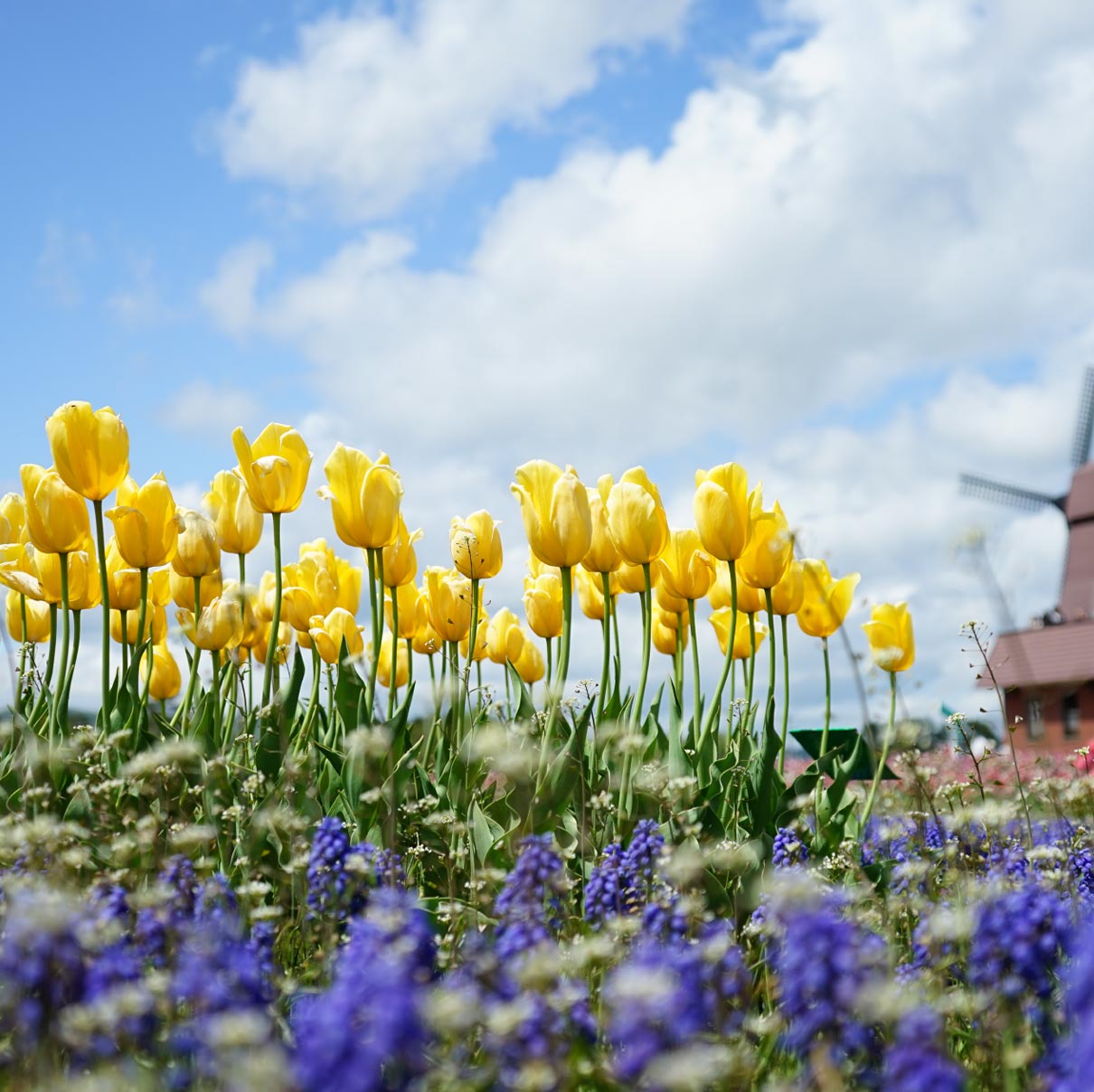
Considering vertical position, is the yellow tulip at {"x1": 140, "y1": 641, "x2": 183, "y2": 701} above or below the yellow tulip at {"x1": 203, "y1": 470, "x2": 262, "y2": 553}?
below

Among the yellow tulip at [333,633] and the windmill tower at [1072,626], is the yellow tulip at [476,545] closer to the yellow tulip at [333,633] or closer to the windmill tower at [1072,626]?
the yellow tulip at [333,633]

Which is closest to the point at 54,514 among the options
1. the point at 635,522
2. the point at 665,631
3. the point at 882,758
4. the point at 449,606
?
the point at 449,606

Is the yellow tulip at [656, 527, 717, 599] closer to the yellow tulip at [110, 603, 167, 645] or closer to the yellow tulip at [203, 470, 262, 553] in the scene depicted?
the yellow tulip at [203, 470, 262, 553]

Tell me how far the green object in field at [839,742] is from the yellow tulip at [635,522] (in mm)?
1585

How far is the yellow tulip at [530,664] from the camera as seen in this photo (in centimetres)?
636

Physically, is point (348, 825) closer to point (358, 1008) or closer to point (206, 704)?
point (206, 704)

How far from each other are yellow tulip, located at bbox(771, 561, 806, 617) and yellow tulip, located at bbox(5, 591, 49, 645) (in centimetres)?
427

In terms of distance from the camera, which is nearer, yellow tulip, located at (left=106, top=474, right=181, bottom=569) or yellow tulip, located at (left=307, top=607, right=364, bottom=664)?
yellow tulip, located at (left=106, top=474, right=181, bottom=569)

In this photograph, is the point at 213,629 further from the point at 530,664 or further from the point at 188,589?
the point at 530,664

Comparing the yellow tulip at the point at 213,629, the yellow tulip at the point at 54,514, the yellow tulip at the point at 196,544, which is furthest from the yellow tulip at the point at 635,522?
the yellow tulip at the point at 54,514

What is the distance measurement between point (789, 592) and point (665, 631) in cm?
123

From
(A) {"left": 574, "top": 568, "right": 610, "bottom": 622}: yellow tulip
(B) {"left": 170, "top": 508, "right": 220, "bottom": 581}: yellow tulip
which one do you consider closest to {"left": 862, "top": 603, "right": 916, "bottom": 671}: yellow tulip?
(A) {"left": 574, "top": 568, "right": 610, "bottom": 622}: yellow tulip

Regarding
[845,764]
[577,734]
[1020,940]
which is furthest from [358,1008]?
[845,764]

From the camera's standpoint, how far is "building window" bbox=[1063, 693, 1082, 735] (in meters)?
40.4
